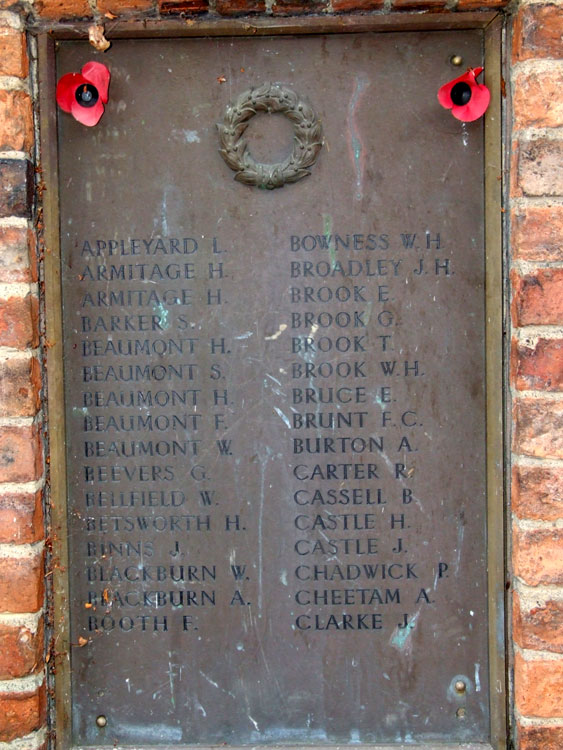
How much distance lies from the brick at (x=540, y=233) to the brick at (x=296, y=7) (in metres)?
0.69

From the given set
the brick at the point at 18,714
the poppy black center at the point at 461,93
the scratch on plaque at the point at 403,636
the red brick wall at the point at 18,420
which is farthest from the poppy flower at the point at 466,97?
the brick at the point at 18,714

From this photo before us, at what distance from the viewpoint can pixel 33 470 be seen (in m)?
1.79

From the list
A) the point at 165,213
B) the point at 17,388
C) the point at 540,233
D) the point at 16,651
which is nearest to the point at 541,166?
the point at 540,233

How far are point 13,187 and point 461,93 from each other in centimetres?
111

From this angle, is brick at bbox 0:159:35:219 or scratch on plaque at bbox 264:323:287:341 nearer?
brick at bbox 0:159:35:219

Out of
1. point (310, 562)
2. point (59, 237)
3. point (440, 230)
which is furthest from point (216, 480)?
point (440, 230)

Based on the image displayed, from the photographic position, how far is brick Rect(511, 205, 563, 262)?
5.72ft

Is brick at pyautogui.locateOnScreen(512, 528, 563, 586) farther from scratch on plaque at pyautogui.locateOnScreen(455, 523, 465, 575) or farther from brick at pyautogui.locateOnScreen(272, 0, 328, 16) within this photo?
brick at pyautogui.locateOnScreen(272, 0, 328, 16)

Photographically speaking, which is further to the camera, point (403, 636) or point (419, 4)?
point (403, 636)

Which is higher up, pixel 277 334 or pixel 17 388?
pixel 277 334

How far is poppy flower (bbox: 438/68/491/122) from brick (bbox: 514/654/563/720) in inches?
52.8

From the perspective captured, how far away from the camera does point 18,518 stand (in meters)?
1.79

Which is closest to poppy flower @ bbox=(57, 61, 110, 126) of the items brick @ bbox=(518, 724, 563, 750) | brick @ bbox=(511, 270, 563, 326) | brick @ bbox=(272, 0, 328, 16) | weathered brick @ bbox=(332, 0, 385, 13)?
brick @ bbox=(272, 0, 328, 16)

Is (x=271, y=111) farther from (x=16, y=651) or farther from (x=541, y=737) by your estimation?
(x=541, y=737)
